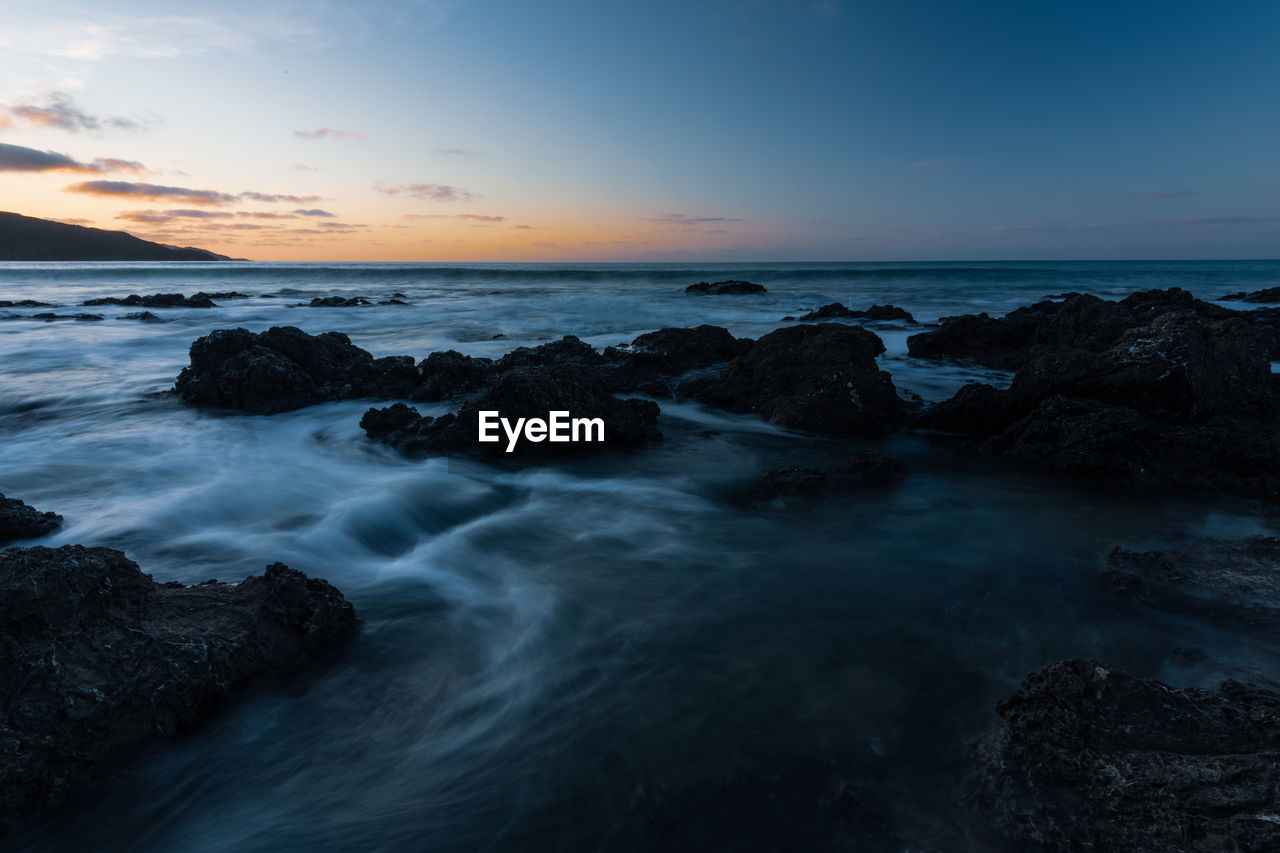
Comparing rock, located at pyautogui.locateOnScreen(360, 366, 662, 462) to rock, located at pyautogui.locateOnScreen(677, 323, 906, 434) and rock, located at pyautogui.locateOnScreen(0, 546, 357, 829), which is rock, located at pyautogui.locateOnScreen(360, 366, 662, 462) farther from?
rock, located at pyautogui.locateOnScreen(0, 546, 357, 829)

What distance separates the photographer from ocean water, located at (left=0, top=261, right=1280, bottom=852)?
2736 millimetres

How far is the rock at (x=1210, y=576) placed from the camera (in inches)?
152

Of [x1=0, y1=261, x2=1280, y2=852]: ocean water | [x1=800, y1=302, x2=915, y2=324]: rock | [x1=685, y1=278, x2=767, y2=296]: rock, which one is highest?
[x1=685, y1=278, x2=767, y2=296]: rock

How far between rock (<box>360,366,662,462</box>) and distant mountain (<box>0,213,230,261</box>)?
13800 centimetres

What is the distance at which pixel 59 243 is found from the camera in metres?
113

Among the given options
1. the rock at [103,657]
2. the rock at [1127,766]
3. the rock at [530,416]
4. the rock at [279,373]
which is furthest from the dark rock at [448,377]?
the rock at [1127,766]

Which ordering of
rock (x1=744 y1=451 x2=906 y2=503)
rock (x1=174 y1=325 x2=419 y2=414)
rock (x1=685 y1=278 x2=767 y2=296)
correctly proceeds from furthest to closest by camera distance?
rock (x1=685 y1=278 x2=767 y2=296)
rock (x1=174 y1=325 x2=419 y2=414)
rock (x1=744 y1=451 x2=906 y2=503)

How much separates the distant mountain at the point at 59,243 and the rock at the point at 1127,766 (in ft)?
474

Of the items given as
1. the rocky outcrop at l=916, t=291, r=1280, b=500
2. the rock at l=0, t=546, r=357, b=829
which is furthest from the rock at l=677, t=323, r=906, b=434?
the rock at l=0, t=546, r=357, b=829

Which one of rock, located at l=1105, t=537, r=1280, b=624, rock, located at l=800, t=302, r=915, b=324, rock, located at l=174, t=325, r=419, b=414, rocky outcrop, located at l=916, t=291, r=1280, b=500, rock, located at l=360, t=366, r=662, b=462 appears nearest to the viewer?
rock, located at l=1105, t=537, r=1280, b=624

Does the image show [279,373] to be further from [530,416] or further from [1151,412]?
[1151,412]

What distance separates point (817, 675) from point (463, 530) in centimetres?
349

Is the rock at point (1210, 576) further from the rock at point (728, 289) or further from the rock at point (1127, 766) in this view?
the rock at point (728, 289)

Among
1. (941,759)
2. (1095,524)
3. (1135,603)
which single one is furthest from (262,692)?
(1095,524)
